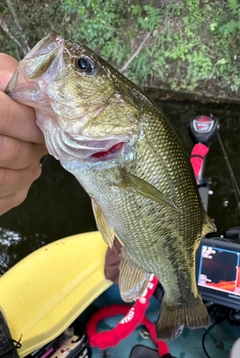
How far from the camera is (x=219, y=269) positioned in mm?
2299

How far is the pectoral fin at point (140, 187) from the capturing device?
3.75 feet

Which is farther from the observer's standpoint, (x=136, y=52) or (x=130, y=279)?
(x=136, y=52)

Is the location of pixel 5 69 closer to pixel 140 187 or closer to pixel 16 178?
pixel 16 178

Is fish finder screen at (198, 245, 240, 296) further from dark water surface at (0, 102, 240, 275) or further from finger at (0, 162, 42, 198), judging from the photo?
dark water surface at (0, 102, 240, 275)

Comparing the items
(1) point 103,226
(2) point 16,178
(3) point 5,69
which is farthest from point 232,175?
(3) point 5,69

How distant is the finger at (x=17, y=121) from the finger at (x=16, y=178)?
13cm

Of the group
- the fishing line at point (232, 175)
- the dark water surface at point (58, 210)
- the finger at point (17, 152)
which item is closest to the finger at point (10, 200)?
the finger at point (17, 152)

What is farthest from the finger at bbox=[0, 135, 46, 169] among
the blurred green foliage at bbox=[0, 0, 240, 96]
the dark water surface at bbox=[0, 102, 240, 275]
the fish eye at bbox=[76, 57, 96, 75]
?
the blurred green foliage at bbox=[0, 0, 240, 96]

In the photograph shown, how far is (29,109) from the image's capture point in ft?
3.44

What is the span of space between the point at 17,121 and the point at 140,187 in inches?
16.1

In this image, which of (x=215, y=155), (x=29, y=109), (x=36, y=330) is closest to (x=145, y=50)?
(x=215, y=155)

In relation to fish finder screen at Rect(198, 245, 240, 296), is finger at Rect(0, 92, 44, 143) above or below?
above

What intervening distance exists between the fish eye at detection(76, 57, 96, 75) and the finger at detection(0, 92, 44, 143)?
0.22 metres

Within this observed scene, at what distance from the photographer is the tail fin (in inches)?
67.2
